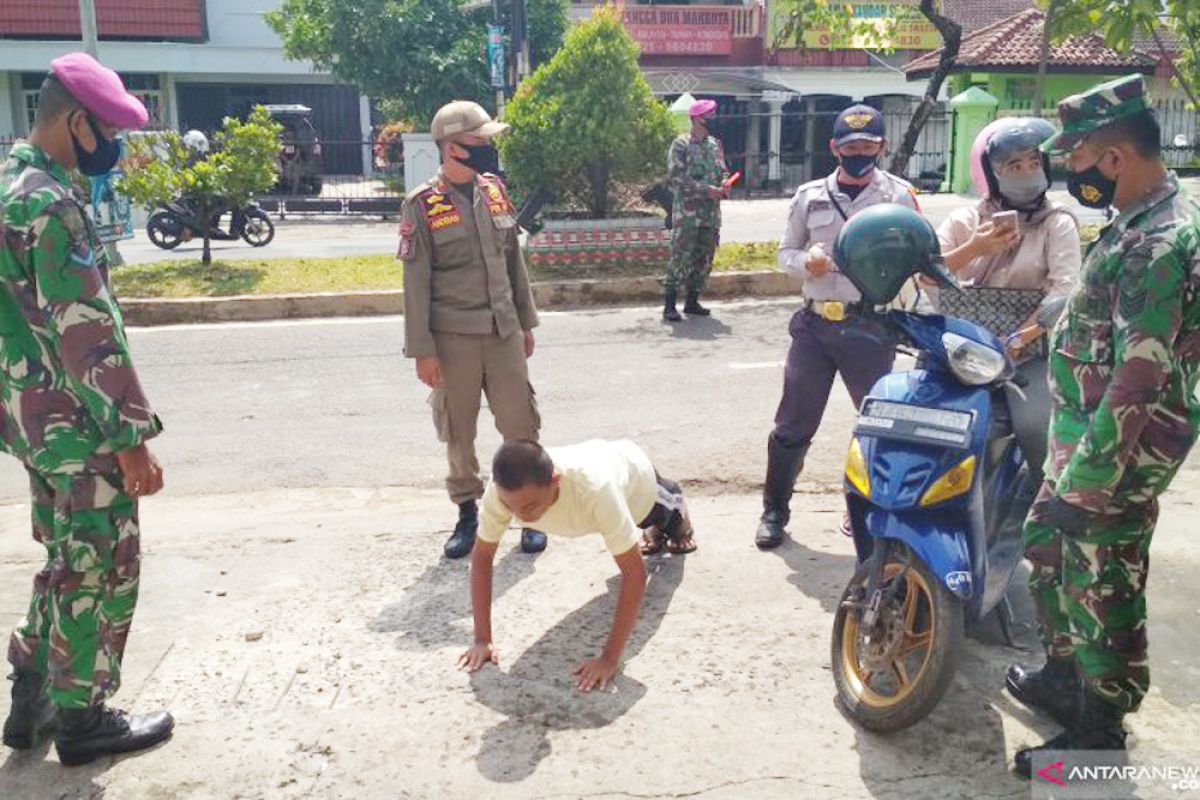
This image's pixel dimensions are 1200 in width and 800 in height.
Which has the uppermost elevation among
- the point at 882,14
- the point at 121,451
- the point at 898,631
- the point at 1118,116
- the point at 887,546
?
the point at 882,14

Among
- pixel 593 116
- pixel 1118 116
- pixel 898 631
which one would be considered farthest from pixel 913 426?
pixel 593 116

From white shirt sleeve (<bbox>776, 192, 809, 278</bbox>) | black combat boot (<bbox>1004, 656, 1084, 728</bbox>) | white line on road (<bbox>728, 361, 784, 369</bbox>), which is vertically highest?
white shirt sleeve (<bbox>776, 192, 809, 278</bbox>)

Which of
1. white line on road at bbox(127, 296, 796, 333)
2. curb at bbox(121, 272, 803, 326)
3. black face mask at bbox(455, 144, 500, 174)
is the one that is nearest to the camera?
black face mask at bbox(455, 144, 500, 174)

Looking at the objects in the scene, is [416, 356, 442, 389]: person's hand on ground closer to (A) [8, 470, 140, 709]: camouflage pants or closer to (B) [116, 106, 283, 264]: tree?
(A) [8, 470, 140, 709]: camouflage pants

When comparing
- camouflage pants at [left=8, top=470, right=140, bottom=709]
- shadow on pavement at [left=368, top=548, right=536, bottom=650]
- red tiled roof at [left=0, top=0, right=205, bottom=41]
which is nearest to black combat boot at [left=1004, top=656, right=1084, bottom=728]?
shadow on pavement at [left=368, top=548, right=536, bottom=650]

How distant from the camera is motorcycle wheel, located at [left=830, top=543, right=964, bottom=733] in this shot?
9.96ft

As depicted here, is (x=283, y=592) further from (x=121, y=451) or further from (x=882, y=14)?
(x=882, y=14)

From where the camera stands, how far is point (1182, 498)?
5.18 metres

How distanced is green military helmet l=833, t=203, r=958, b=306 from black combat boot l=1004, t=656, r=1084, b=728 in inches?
44.1

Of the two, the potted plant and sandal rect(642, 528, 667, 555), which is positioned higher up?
the potted plant

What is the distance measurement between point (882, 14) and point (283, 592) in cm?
2599

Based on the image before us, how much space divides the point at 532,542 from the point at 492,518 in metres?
1.11

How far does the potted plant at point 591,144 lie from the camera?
11219 millimetres

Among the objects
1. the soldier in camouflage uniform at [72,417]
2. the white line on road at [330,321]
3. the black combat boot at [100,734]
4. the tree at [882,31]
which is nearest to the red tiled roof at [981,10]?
the tree at [882,31]
